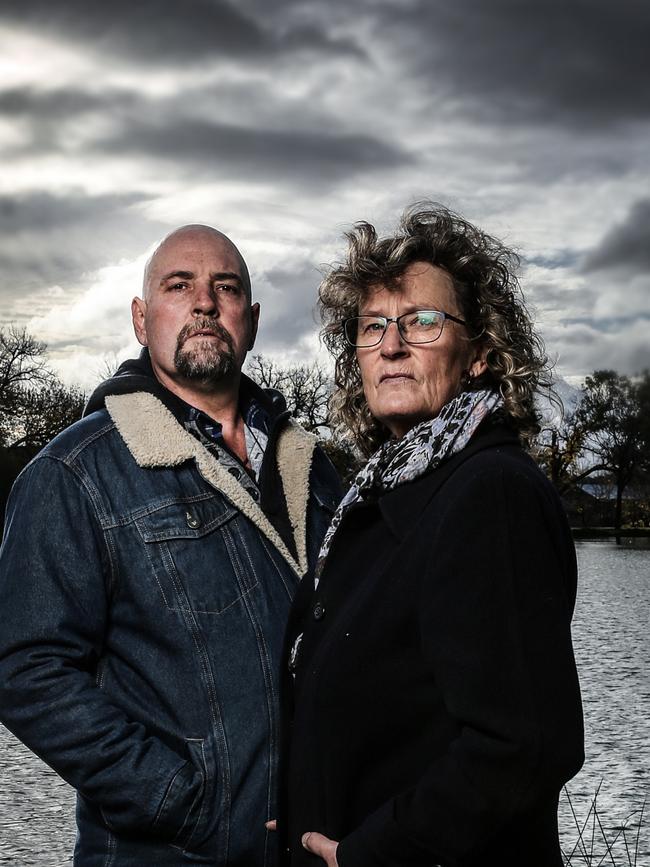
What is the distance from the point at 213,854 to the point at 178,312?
175 centimetres

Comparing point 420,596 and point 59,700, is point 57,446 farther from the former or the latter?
point 420,596

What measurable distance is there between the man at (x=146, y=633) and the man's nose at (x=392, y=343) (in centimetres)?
76

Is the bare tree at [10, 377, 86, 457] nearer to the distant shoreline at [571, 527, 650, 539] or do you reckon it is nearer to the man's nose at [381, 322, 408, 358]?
the distant shoreline at [571, 527, 650, 539]

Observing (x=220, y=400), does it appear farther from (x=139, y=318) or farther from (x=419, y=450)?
(x=419, y=450)

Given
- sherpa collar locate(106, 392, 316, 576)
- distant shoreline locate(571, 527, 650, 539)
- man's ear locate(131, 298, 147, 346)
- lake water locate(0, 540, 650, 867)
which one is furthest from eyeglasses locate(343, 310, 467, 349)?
distant shoreline locate(571, 527, 650, 539)

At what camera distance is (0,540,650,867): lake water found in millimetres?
6695

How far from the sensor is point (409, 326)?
9.77 feet

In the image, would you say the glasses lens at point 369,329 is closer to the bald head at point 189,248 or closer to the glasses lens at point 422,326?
the glasses lens at point 422,326

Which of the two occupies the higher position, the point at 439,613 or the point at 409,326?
the point at 409,326

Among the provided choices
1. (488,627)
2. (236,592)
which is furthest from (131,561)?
(488,627)

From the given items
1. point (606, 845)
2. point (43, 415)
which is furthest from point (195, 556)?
point (43, 415)

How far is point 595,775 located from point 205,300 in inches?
231

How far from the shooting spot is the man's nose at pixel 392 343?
295cm

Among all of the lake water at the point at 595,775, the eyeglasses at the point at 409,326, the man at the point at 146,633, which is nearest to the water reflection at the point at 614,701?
the lake water at the point at 595,775
